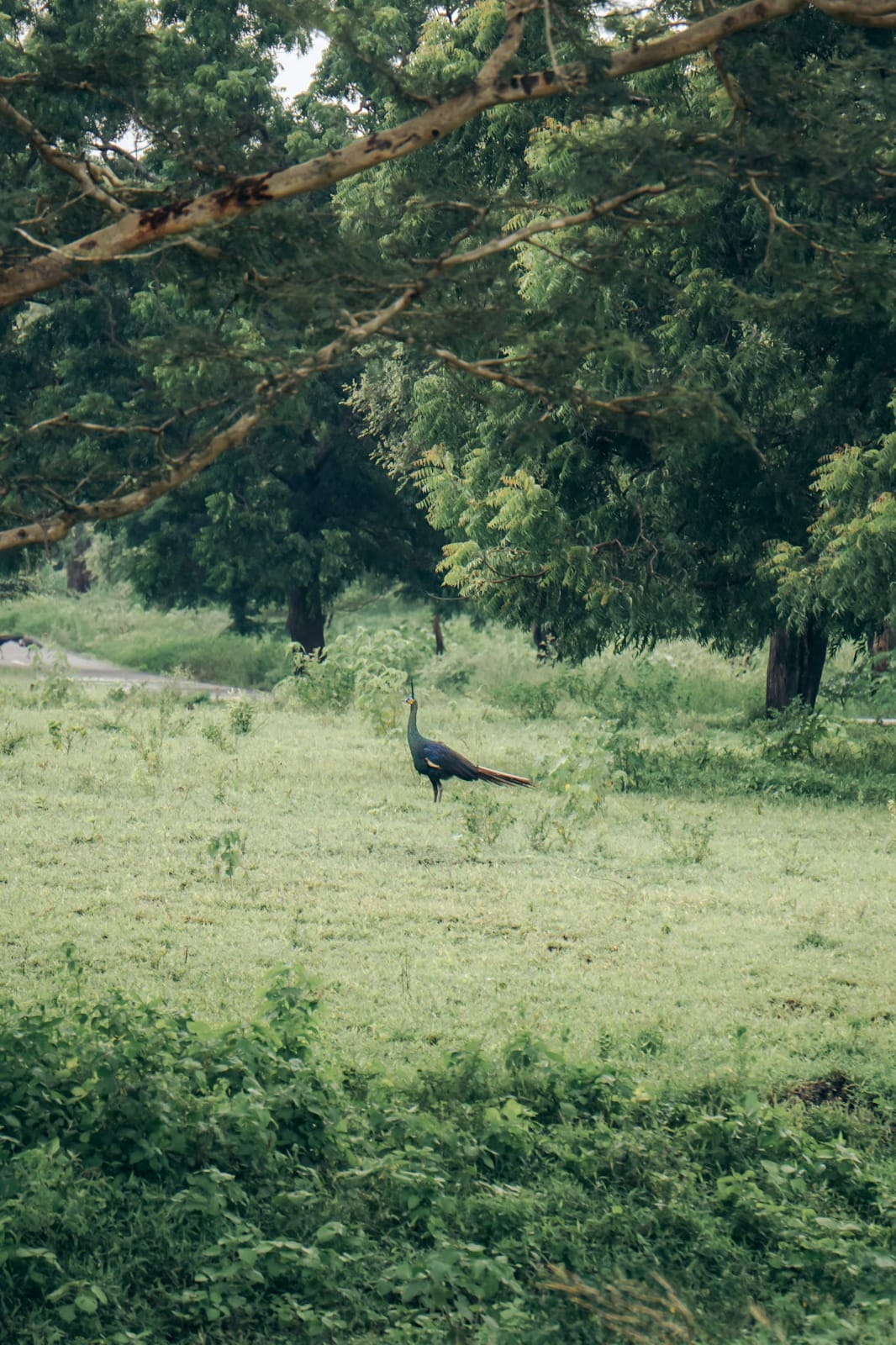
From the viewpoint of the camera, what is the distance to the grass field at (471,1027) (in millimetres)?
4777

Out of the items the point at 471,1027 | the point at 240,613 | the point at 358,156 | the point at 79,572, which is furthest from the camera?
the point at 79,572

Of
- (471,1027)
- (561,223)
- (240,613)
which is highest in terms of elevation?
(561,223)

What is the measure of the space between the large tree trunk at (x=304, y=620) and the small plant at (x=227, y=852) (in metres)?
15.7

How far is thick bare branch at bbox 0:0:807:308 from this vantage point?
5430 millimetres

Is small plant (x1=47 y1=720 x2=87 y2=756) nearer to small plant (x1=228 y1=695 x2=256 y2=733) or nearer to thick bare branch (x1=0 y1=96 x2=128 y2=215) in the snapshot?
small plant (x1=228 y1=695 x2=256 y2=733)

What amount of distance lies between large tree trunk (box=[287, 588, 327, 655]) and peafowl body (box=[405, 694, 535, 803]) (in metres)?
13.6

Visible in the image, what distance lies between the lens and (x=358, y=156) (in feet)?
18.0

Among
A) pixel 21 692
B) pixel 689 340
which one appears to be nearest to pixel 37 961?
pixel 689 340

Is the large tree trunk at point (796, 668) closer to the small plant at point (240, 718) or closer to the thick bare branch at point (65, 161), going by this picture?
the small plant at point (240, 718)

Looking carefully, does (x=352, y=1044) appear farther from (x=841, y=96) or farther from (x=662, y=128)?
(x=841, y=96)

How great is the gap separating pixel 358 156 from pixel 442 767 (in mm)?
7752

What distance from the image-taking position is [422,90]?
5.62 m

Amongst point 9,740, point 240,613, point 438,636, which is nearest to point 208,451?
point 9,740

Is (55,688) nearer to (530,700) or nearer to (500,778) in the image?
(530,700)
